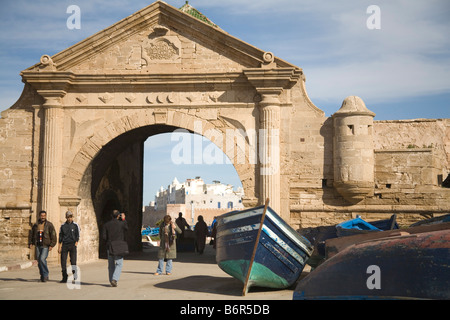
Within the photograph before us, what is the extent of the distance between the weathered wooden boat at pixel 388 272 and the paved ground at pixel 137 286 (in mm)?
3045

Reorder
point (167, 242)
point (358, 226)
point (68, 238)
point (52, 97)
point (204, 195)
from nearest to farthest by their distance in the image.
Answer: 1. point (358, 226)
2. point (68, 238)
3. point (167, 242)
4. point (52, 97)
5. point (204, 195)

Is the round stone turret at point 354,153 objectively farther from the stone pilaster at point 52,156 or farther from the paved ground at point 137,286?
the stone pilaster at point 52,156

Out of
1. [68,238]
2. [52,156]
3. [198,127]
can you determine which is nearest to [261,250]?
[68,238]

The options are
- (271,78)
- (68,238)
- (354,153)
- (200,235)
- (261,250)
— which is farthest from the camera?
(200,235)

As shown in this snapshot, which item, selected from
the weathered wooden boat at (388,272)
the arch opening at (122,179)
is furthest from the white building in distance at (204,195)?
the weathered wooden boat at (388,272)

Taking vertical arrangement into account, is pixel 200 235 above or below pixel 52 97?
below

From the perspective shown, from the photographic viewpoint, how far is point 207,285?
36.6 ft

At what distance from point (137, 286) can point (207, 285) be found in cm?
130

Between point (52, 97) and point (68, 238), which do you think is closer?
point (68, 238)

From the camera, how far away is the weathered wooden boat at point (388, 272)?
217 inches

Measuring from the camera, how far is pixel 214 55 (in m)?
15.8

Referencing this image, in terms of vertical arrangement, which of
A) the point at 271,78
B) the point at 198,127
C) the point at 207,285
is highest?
the point at 271,78

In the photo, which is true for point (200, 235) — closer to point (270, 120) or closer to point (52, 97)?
point (270, 120)
